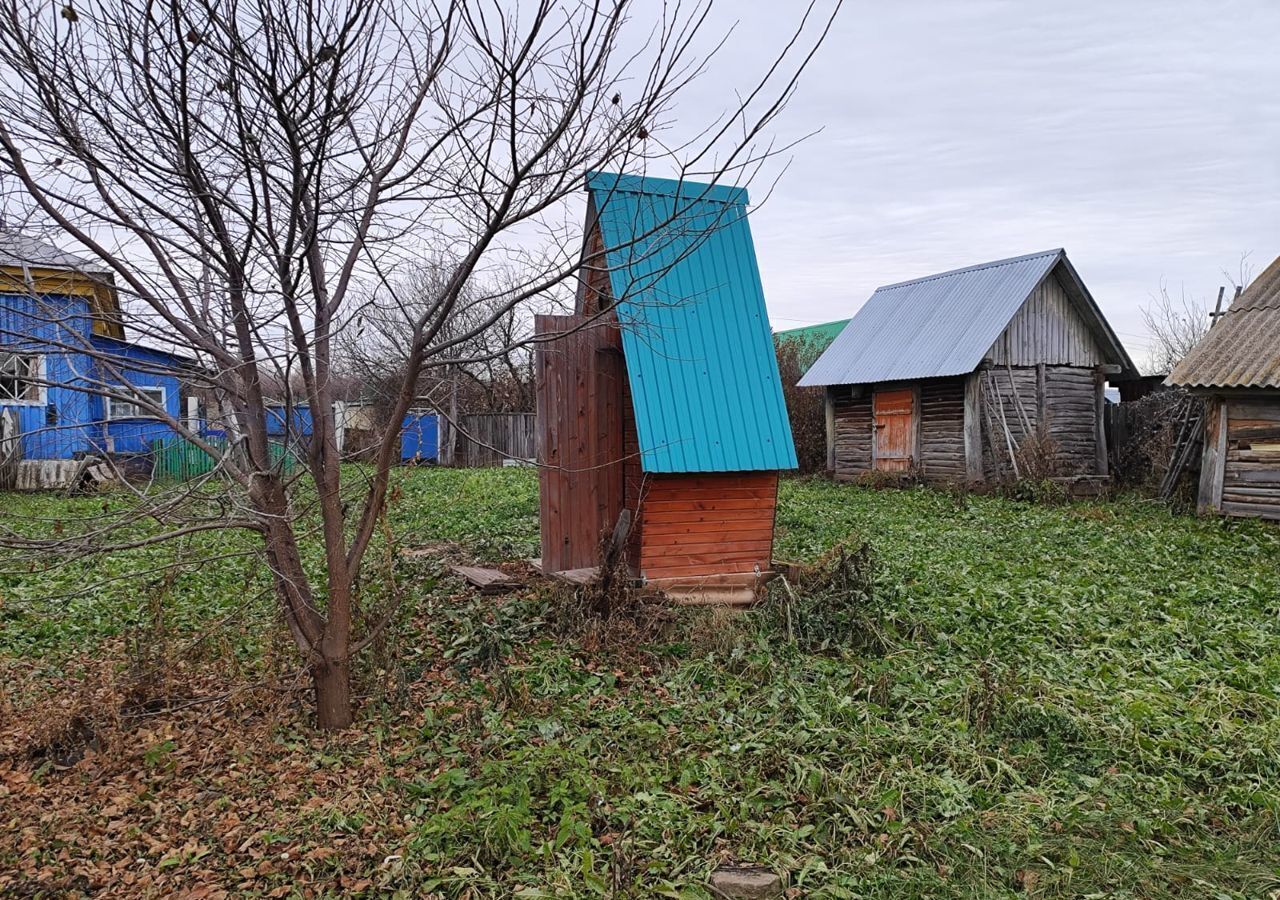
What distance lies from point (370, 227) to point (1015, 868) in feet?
14.4

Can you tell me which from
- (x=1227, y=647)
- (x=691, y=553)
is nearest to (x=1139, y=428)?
(x=1227, y=647)

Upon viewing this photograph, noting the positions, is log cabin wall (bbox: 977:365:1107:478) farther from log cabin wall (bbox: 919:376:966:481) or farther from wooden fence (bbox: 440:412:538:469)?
wooden fence (bbox: 440:412:538:469)

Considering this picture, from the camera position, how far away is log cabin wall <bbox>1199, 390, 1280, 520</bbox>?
11.6 metres

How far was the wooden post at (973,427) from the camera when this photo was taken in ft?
53.8

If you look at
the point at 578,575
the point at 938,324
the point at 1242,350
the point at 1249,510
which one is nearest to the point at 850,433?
the point at 938,324

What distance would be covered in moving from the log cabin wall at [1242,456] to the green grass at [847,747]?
14.1 ft

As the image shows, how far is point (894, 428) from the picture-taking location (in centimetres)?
1839

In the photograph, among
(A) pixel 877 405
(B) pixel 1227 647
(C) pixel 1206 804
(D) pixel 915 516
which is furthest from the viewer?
(A) pixel 877 405

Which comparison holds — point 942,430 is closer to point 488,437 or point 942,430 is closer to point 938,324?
point 938,324

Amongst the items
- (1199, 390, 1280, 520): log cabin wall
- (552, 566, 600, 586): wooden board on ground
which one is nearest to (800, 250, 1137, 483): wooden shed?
(1199, 390, 1280, 520): log cabin wall

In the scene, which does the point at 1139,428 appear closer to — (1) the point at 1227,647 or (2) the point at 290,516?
(1) the point at 1227,647

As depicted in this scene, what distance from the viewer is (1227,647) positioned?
6.41m

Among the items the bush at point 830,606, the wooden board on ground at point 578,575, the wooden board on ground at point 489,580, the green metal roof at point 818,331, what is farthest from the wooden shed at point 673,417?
the green metal roof at point 818,331

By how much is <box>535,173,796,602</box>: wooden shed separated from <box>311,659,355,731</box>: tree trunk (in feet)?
8.85
